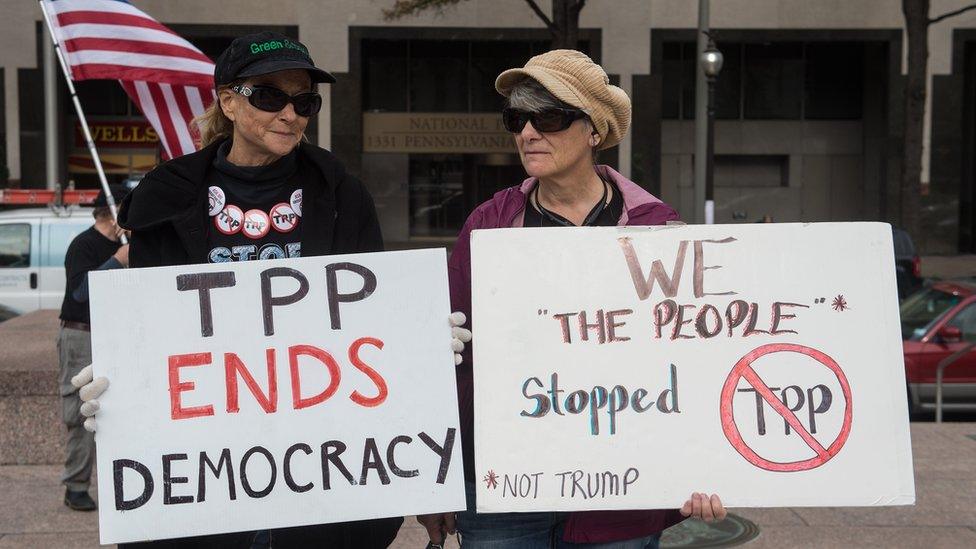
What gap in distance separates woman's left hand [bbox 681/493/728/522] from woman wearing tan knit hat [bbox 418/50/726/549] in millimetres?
56

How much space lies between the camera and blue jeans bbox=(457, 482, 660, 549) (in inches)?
116

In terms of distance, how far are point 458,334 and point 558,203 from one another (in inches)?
19.8

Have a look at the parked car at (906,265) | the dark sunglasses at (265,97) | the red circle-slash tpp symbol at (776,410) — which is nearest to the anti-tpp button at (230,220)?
the dark sunglasses at (265,97)

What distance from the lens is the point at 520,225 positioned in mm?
3094

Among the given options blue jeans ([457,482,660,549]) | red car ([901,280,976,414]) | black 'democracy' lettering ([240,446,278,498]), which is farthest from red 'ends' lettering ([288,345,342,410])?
red car ([901,280,976,414])

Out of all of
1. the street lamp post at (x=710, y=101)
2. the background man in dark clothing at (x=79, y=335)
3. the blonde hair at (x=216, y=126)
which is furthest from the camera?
the street lamp post at (x=710, y=101)

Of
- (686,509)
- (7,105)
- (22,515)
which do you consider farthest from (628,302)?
(7,105)

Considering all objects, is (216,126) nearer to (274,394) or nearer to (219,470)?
(274,394)

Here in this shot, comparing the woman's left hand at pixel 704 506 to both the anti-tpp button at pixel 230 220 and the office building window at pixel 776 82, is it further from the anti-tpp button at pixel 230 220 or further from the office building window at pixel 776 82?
the office building window at pixel 776 82

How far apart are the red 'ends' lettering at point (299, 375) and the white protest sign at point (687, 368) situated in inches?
14.0

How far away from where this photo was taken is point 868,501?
111 inches

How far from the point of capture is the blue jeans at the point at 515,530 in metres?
2.96

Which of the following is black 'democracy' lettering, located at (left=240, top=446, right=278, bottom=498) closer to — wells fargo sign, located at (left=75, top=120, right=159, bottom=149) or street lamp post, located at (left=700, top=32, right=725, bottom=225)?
street lamp post, located at (left=700, top=32, right=725, bottom=225)

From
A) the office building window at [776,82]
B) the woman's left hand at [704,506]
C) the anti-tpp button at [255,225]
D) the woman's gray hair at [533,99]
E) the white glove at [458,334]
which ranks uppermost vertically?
the office building window at [776,82]
